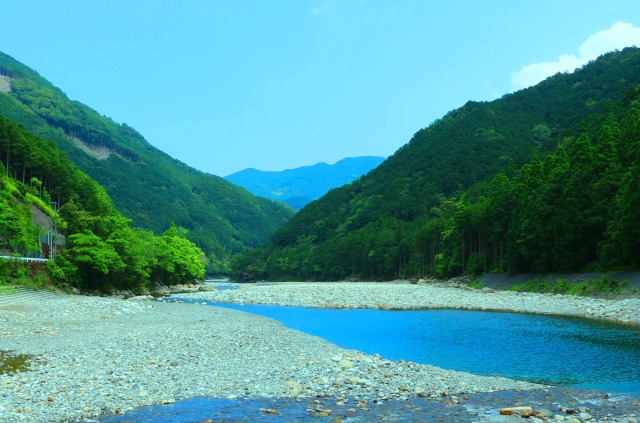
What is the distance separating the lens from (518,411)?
13195 millimetres

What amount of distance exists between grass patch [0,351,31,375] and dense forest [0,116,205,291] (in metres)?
28.2

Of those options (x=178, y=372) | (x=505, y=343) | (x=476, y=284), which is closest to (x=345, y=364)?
(x=178, y=372)

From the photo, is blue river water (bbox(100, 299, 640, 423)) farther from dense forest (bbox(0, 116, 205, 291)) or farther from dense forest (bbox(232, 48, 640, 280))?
dense forest (bbox(0, 116, 205, 291))

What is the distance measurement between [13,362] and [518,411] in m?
16.1

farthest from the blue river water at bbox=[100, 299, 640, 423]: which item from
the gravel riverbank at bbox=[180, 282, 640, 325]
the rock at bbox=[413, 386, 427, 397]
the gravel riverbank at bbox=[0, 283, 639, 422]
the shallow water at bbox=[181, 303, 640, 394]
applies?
the gravel riverbank at bbox=[180, 282, 640, 325]

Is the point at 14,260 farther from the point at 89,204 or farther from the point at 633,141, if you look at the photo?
the point at 633,141

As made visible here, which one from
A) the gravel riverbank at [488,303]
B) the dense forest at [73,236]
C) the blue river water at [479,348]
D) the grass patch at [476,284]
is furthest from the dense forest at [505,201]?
the dense forest at [73,236]

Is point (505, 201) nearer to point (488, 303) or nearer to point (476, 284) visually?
point (476, 284)

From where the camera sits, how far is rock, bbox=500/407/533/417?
13.1 metres

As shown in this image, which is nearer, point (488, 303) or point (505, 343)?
point (505, 343)

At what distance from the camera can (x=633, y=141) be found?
171 feet

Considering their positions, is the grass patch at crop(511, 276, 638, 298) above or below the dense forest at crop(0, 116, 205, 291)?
below

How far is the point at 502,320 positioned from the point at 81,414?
29.4 metres

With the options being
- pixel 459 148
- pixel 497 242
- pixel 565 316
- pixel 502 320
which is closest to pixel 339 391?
pixel 502 320
